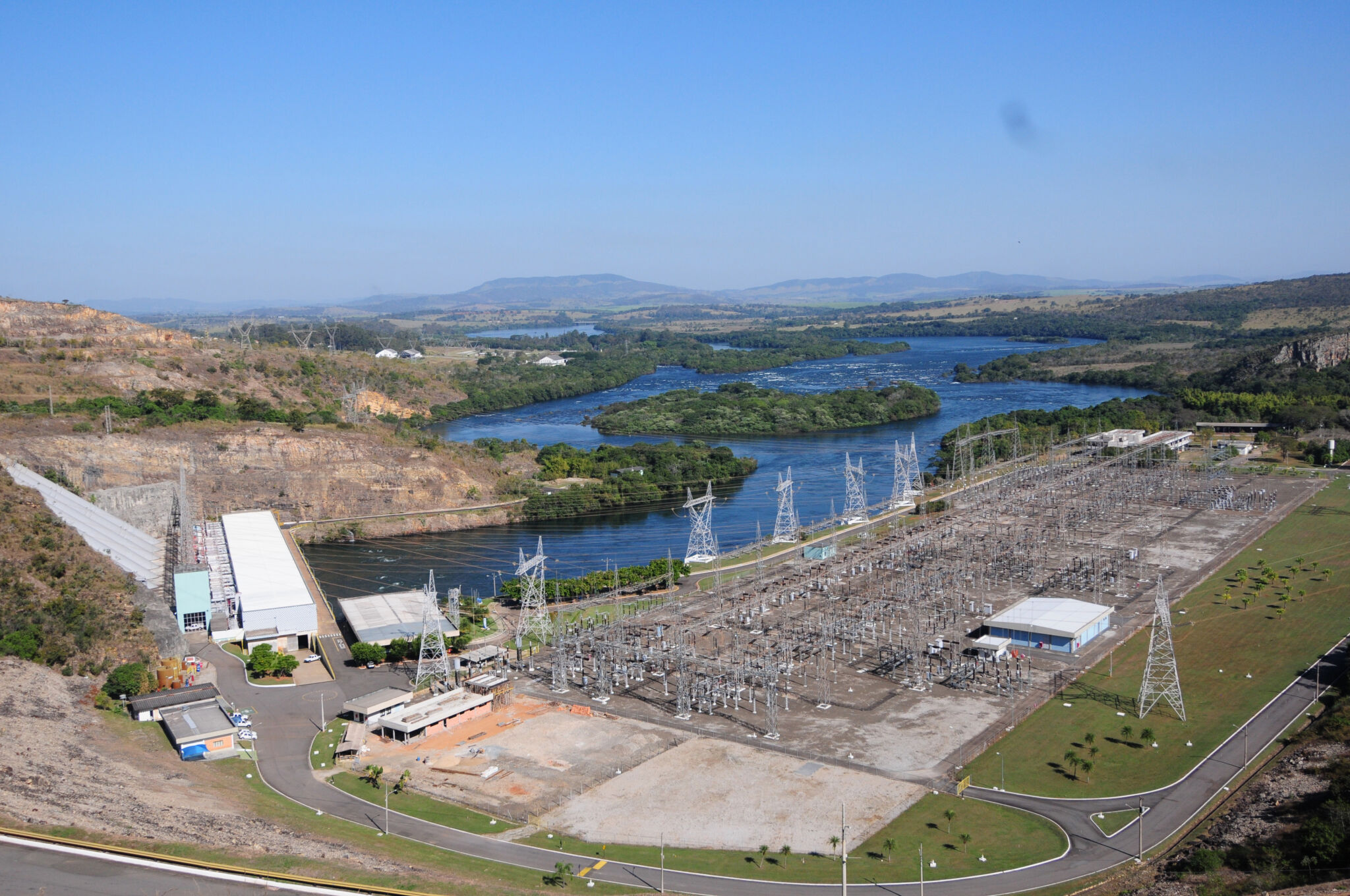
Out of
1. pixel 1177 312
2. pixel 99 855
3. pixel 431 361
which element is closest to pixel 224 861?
pixel 99 855

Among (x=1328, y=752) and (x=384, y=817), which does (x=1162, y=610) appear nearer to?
(x=1328, y=752)

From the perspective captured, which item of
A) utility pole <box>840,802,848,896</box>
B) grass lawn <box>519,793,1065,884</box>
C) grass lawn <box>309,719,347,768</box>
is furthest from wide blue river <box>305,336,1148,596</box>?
utility pole <box>840,802,848,896</box>

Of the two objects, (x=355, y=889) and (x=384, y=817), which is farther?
(x=384, y=817)

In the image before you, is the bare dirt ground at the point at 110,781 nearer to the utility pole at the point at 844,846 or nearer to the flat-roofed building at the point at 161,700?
the flat-roofed building at the point at 161,700

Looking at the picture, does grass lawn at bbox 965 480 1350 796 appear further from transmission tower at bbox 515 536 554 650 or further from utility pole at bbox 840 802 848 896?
transmission tower at bbox 515 536 554 650

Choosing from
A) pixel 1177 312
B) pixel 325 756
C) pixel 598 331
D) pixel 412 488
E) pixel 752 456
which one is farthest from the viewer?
pixel 598 331

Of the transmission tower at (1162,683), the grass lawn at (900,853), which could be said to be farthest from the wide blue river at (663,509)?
the transmission tower at (1162,683)

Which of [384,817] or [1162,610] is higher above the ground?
[1162,610]
